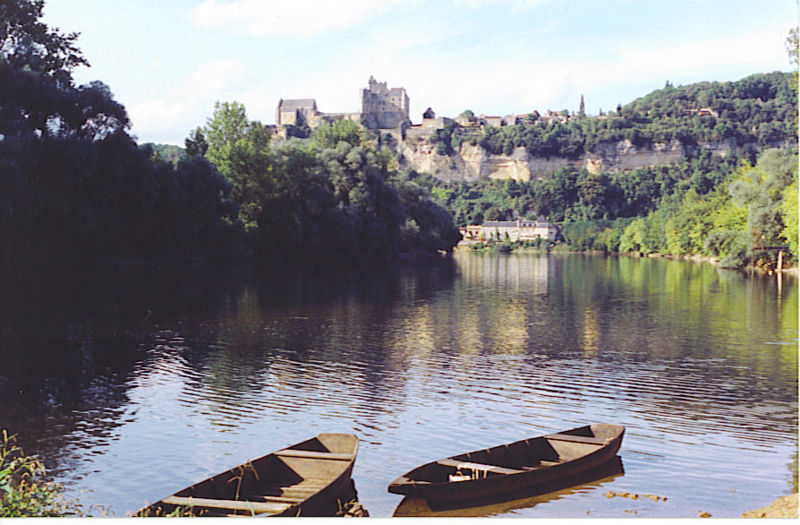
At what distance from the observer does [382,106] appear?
402 ft

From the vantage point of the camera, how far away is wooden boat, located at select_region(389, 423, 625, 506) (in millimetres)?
6949

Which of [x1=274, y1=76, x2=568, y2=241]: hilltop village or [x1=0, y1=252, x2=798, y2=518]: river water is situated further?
[x1=274, y1=76, x2=568, y2=241]: hilltop village

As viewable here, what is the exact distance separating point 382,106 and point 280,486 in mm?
118142

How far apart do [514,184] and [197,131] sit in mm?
91680

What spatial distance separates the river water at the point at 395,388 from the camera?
8.06 metres

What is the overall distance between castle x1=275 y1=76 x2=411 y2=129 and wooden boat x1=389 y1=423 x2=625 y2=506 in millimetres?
87426

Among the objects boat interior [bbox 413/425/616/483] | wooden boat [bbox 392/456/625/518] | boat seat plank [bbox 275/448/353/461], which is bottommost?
wooden boat [bbox 392/456/625/518]

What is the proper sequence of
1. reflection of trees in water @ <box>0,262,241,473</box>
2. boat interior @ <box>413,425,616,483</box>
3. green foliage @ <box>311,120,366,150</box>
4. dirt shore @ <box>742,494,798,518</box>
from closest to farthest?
1. dirt shore @ <box>742,494,798,518</box>
2. boat interior @ <box>413,425,616,483</box>
3. reflection of trees in water @ <box>0,262,241,473</box>
4. green foliage @ <box>311,120,366,150</box>

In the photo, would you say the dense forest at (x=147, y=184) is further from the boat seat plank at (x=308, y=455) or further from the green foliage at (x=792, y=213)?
the green foliage at (x=792, y=213)

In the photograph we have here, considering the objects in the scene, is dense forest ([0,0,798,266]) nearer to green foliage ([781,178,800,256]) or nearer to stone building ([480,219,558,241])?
green foliage ([781,178,800,256])

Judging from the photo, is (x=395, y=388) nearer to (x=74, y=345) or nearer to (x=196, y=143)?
(x=74, y=345)

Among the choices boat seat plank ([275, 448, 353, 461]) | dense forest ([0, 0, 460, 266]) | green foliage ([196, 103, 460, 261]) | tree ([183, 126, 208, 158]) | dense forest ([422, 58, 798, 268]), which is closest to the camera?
boat seat plank ([275, 448, 353, 461])

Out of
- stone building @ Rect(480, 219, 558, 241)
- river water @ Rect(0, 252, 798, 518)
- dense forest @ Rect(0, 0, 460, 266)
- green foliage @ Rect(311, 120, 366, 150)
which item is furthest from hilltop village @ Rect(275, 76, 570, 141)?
river water @ Rect(0, 252, 798, 518)

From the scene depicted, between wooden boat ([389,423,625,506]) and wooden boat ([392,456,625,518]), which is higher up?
wooden boat ([389,423,625,506])
